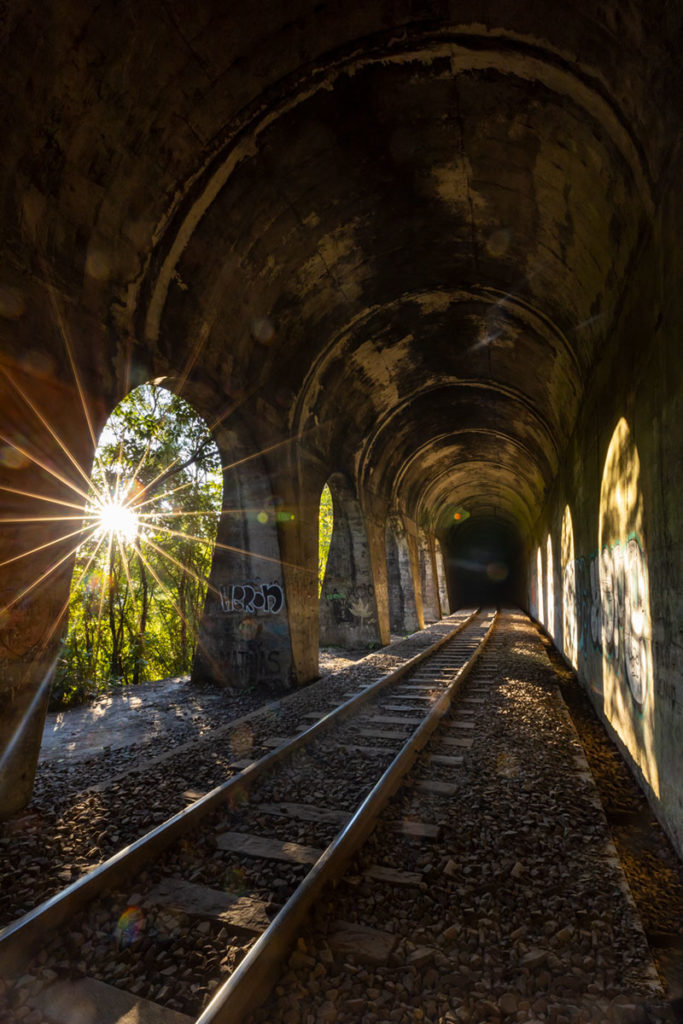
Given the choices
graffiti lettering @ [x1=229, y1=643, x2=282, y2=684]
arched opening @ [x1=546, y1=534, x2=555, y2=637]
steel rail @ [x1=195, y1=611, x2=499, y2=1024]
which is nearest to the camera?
steel rail @ [x1=195, y1=611, x2=499, y2=1024]

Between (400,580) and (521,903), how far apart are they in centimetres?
1647

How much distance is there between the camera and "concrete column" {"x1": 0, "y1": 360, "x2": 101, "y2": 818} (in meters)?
4.52

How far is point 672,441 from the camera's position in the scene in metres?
A: 3.74

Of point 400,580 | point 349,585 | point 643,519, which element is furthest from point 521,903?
point 400,580

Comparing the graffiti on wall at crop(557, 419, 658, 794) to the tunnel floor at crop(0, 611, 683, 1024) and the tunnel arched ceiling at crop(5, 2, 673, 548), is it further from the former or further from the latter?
the tunnel arched ceiling at crop(5, 2, 673, 548)

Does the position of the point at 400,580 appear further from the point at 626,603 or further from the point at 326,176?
the point at 326,176

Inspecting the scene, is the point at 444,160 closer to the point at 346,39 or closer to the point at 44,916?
the point at 346,39

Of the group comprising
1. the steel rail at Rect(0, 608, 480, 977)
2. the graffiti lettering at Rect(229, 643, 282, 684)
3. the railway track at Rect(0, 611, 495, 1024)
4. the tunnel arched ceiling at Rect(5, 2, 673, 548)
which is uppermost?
the tunnel arched ceiling at Rect(5, 2, 673, 548)

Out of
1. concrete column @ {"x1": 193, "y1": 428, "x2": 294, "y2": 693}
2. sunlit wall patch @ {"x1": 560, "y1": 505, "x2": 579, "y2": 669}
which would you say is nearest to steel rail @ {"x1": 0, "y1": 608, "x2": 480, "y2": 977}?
concrete column @ {"x1": 193, "y1": 428, "x2": 294, "y2": 693}

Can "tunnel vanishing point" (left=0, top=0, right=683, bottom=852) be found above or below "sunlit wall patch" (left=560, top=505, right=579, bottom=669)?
above

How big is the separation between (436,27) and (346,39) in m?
0.84

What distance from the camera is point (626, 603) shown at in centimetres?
551

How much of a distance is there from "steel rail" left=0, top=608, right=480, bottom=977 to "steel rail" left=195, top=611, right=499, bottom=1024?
1.05 meters

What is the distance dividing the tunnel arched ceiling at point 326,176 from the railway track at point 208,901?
4.75 metres
